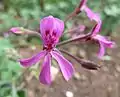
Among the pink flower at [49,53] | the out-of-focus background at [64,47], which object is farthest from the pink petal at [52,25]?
the out-of-focus background at [64,47]

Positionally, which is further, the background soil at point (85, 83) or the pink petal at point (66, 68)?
the background soil at point (85, 83)

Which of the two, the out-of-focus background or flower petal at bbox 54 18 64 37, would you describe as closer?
flower petal at bbox 54 18 64 37

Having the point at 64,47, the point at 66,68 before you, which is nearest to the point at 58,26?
the point at 66,68

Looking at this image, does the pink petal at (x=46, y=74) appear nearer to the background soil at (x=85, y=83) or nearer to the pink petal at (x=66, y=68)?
the pink petal at (x=66, y=68)

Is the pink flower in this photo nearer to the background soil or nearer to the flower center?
the flower center

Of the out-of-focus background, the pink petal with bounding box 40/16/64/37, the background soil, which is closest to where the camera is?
the pink petal with bounding box 40/16/64/37

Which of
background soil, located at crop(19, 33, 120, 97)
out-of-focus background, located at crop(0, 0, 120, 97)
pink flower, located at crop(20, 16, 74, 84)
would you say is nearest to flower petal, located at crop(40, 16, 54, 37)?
pink flower, located at crop(20, 16, 74, 84)
